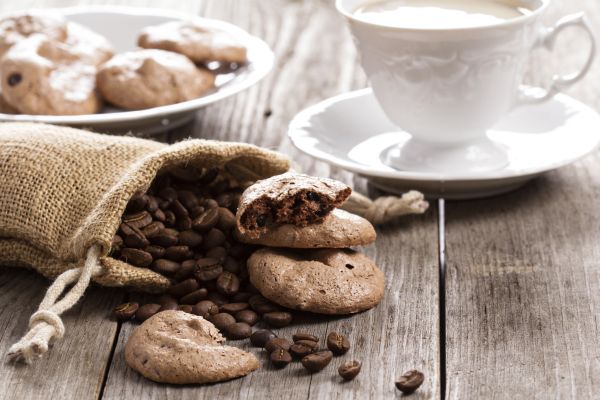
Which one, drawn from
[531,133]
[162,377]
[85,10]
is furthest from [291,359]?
Result: [85,10]

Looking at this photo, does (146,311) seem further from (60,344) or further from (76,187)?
(76,187)

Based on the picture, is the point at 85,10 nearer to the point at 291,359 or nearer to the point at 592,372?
the point at 291,359

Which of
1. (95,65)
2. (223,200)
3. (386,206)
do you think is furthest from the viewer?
(95,65)

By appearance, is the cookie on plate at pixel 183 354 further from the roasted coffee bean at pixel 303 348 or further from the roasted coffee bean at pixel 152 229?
the roasted coffee bean at pixel 152 229

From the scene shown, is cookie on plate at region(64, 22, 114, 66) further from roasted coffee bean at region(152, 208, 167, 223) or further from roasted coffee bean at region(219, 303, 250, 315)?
roasted coffee bean at region(219, 303, 250, 315)

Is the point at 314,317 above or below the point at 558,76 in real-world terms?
below

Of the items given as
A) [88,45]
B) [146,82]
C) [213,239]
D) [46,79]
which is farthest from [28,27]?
[213,239]
